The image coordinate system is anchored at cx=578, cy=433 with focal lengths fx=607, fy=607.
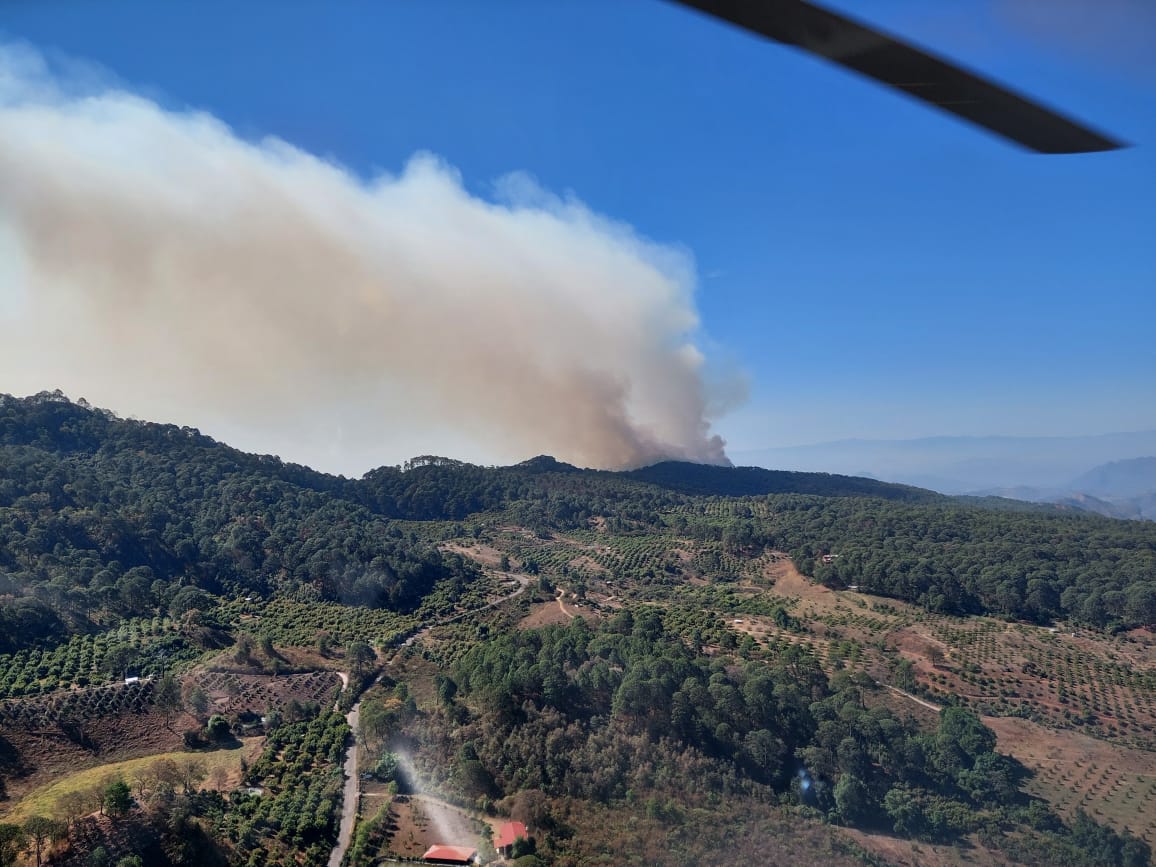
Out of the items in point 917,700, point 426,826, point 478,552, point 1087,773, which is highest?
point 478,552

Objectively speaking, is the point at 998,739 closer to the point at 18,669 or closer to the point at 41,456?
the point at 18,669

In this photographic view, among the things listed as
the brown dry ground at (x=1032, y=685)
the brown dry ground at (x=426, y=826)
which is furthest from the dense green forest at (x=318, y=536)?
the brown dry ground at (x=426, y=826)

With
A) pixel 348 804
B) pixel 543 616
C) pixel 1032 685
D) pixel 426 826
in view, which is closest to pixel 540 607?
pixel 543 616

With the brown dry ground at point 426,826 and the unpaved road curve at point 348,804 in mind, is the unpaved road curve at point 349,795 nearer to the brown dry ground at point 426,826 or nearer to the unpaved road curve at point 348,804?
the unpaved road curve at point 348,804

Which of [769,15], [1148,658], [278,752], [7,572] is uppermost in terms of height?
[769,15]

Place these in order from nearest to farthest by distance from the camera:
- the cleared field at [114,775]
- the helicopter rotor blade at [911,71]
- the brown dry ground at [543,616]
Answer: the helicopter rotor blade at [911,71] → the cleared field at [114,775] → the brown dry ground at [543,616]

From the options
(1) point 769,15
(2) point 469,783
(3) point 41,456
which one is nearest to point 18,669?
(2) point 469,783

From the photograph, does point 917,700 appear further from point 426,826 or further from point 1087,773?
point 426,826

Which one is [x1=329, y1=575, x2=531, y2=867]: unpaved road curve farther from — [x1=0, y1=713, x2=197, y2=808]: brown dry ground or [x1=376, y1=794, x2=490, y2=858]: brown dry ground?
[x1=0, y1=713, x2=197, y2=808]: brown dry ground
